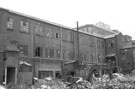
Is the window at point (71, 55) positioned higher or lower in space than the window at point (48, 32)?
lower

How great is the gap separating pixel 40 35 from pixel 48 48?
264 cm

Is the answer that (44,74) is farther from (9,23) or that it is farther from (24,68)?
(9,23)

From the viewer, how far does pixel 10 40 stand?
24.2 meters

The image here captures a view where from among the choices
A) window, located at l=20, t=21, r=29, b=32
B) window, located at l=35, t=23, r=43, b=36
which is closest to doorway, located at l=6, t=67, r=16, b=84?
window, located at l=20, t=21, r=29, b=32

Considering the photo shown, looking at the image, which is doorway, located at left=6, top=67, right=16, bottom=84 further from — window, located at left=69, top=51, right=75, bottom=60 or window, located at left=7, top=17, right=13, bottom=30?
window, located at left=69, top=51, right=75, bottom=60

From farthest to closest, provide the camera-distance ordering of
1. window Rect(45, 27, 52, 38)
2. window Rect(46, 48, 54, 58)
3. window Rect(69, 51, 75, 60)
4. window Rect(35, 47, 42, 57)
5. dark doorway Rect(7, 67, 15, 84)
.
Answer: window Rect(69, 51, 75, 60)
window Rect(45, 27, 52, 38)
window Rect(46, 48, 54, 58)
window Rect(35, 47, 42, 57)
dark doorway Rect(7, 67, 15, 84)

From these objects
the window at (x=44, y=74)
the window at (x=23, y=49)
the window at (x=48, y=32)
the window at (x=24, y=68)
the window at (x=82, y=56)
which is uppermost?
the window at (x=48, y=32)

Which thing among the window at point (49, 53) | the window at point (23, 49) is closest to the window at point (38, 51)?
the window at point (49, 53)

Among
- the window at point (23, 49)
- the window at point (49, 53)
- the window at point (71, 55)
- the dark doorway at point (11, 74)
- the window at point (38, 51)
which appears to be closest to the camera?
the dark doorway at point (11, 74)

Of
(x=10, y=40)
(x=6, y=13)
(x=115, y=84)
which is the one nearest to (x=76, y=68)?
(x=10, y=40)

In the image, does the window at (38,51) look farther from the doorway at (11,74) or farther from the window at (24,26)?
the doorway at (11,74)

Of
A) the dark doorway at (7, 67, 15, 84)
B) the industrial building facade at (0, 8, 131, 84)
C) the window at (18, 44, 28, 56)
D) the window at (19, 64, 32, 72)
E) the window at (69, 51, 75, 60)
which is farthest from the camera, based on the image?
the window at (69, 51, 75, 60)

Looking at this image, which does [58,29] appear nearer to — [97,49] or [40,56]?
[40,56]

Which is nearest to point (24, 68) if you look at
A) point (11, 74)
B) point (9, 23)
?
point (11, 74)
